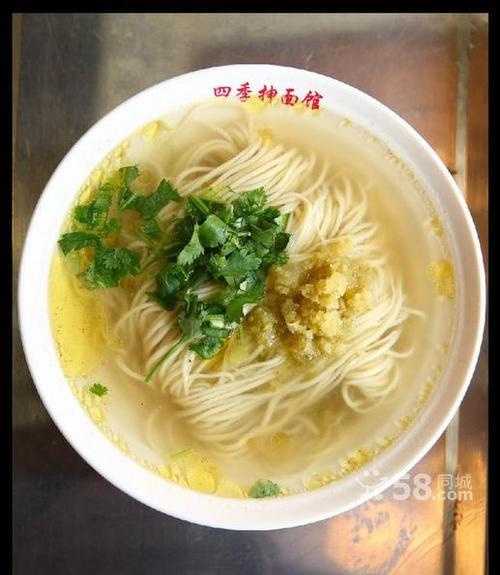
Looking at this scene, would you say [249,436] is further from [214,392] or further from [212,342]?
[212,342]

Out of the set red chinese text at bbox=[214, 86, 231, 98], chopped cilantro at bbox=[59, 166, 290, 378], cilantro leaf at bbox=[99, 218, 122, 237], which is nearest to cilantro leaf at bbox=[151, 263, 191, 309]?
chopped cilantro at bbox=[59, 166, 290, 378]

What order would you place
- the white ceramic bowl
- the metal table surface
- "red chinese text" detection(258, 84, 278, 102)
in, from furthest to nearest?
1. the metal table surface
2. "red chinese text" detection(258, 84, 278, 102)
3. the white ceramic bowl

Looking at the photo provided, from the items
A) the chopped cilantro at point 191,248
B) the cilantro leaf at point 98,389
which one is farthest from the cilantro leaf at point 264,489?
the cilantro leaf at point 98,389

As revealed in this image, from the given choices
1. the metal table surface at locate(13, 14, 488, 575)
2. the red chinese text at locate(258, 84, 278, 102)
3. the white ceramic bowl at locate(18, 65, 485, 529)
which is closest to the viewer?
the white ceramic bowl at locate(18, 65, 485, 529)

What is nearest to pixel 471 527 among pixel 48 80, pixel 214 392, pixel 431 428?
pixel 431 428

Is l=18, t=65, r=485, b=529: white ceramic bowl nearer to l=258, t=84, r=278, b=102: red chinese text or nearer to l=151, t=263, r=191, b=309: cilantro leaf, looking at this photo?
l=258, t=84, r=278, b=102: red chinese text
